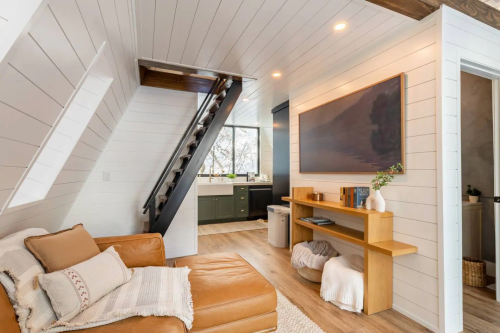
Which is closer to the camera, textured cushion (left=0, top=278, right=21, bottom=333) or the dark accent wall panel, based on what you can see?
textured cushion (left=0, top=278, right=21, bottom=333)

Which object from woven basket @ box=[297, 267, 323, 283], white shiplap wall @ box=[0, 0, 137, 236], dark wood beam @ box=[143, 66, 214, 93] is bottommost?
woven basket @ box=[297, 267, 323, 283]

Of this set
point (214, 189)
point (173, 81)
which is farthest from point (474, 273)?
point (214, 189)

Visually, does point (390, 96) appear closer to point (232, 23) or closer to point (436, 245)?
point (436, 245)

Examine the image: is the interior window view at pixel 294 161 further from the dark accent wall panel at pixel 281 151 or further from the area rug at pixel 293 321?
the dark accent wall panel at pixel 281 151

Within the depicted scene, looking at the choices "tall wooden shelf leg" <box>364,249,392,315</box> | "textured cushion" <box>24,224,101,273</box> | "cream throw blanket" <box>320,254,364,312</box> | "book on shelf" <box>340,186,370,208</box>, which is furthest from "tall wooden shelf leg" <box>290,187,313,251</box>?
"textured cushion" <box>24,224,101,273</box>

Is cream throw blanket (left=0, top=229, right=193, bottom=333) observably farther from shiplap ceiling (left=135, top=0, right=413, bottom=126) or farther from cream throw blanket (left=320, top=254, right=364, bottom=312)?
shiplap ceiling (left=135, top=0, right=413, bottom=126)

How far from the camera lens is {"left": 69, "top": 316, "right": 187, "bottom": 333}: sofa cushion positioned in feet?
3.94

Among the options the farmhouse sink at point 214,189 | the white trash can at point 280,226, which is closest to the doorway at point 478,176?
the white trash can at point 280,226

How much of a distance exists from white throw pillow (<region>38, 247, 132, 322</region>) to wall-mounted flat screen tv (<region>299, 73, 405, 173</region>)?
2.25 meters

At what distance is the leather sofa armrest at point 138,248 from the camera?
2.00 metres

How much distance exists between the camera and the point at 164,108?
340 centimetres

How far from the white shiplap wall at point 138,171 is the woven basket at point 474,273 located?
3229 mm

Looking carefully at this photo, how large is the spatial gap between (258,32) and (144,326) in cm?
218

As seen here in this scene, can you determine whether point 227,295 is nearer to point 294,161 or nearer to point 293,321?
point 293,321
